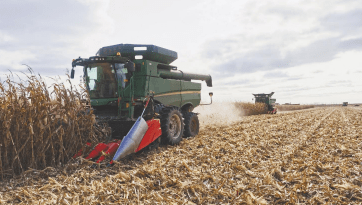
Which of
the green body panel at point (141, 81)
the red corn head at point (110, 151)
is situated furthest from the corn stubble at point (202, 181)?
the green body panel at point (141, 81)

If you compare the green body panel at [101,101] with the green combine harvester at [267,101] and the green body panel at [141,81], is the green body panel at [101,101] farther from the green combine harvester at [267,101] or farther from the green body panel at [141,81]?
the green combine harvester at [267,101]

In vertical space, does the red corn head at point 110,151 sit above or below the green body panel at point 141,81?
below

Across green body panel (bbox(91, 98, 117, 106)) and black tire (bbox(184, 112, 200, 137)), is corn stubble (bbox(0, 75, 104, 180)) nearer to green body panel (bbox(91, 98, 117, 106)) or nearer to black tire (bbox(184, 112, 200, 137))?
green body panel (bbox(91, 98, 117, 106))

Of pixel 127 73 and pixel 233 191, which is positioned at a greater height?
pixel 127 73

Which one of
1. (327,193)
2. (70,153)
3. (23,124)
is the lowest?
(327,193)

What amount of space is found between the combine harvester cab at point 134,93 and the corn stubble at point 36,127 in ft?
2.66

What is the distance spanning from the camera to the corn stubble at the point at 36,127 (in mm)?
4336

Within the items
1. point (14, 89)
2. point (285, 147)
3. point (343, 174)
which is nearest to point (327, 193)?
point (343, 174)

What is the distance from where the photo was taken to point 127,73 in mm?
7145

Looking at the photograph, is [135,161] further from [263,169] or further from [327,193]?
[327,193]

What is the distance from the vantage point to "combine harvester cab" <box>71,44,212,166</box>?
6473 mm

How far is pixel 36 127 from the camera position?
4555 mm

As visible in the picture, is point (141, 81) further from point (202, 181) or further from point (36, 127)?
point (202, 181)

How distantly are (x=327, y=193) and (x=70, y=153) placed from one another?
4793 millimetres
